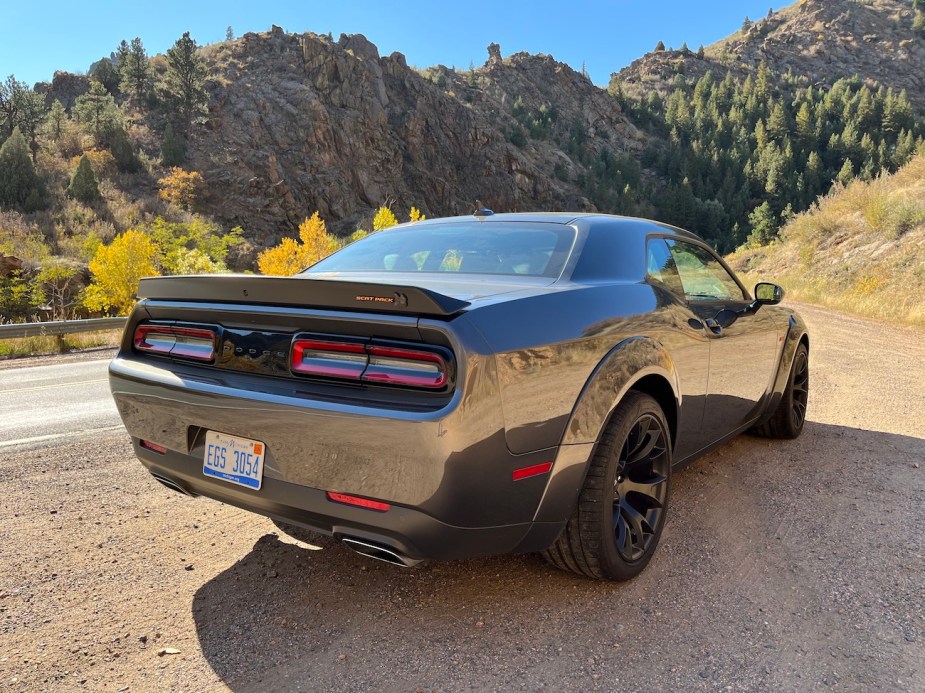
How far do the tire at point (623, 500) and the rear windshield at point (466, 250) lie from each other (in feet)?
2.30

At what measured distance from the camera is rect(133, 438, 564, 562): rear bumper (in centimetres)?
184

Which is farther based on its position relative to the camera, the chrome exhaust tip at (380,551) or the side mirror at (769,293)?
the side mirror at (769,293)

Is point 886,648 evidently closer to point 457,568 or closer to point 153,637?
point 457,568

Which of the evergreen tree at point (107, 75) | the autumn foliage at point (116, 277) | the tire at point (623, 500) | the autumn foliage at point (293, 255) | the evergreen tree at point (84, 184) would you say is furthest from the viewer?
the evergreen tree at point (107, 75)

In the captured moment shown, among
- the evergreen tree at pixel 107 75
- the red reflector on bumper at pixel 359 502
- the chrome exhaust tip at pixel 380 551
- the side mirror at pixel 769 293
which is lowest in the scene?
the chrome exhaust tip at pixel 380 551

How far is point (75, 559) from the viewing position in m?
2.65

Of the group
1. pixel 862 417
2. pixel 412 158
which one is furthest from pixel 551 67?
pixel 862 417

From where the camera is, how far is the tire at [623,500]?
7.39 ft

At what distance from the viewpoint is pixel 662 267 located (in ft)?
9.94

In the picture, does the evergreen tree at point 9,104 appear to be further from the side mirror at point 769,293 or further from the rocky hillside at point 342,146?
the side mirror at point 769,293

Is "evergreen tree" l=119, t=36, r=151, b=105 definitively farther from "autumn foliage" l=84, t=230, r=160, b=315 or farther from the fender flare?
the fender flare

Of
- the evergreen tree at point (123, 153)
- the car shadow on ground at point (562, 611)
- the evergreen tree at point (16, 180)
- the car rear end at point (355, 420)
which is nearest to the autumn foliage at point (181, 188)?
the evergreen tree at point (123, 153)

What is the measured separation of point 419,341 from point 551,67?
14970 cm

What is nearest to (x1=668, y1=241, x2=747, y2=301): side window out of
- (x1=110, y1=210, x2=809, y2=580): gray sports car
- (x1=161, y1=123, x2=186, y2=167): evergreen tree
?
(x1=110, y1=210, x2=809, y2=580): gray sports car
